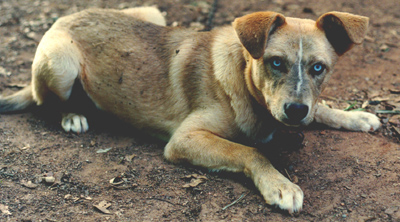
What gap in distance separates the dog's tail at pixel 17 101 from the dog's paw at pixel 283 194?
311 cm

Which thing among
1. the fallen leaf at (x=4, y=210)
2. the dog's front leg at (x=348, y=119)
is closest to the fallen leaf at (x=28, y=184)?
the fallen leaf at (x=4, y=210)

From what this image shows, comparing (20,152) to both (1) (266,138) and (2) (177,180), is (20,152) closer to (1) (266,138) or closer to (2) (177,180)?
(2) (177,180)

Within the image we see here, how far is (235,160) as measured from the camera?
11.6ft

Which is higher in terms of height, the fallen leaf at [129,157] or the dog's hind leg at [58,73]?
the dog's hind leg at [58,73]

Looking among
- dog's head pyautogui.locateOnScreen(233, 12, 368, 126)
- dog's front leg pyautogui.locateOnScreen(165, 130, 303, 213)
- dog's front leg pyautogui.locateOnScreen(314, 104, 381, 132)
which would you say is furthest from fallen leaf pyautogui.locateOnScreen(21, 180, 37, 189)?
dog's front leg pyautogui.locateOnScreen(314, 104, 381, 132)

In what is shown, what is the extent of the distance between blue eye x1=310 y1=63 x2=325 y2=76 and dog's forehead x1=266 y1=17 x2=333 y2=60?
9 cm

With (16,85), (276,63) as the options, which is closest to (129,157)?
(276,63)

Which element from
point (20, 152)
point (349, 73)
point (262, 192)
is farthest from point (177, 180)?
point (349, 73)

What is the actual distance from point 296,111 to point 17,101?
338 centimetres

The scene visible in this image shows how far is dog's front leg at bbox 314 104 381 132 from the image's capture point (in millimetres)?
4301

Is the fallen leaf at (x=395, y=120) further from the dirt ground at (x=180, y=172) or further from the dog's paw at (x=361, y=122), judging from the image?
the dog's paw at (x=361, y=122)

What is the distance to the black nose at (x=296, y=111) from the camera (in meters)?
3.11

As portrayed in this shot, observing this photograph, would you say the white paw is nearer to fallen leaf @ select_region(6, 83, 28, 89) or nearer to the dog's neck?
fallen leaf @ select_region(6, 83, 28, 89)

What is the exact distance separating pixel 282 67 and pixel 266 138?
967mm
